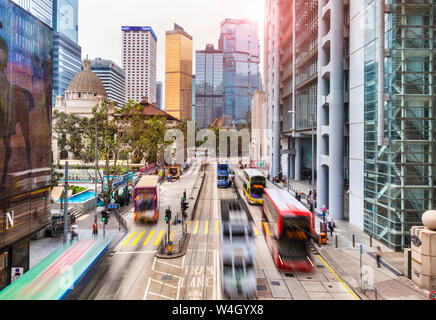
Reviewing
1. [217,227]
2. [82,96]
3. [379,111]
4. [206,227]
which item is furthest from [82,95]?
[379,111]

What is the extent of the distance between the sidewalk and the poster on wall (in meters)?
16.9

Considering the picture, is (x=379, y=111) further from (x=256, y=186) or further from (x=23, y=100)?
(x=23, y=100)

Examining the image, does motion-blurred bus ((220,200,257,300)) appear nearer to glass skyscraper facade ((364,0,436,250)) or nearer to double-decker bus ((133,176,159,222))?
glass skyscraper facade ((364,0,436,250))

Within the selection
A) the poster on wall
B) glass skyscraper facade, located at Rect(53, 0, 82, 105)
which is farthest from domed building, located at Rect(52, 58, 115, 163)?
the poster on wall

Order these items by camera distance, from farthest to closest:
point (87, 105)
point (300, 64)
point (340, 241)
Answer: point (87, 105), point (300, 64), point (340, 241)

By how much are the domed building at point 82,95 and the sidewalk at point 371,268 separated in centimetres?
9864

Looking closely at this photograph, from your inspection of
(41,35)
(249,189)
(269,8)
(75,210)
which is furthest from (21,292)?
(269,8)

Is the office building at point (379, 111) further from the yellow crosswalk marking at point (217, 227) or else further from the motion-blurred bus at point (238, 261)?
the motion-blurred bus at point (238, 261)

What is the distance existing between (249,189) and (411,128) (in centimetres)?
1857

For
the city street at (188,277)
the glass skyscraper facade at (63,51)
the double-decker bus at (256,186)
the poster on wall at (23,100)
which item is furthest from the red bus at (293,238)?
the glass skyscraper facade at (63,51)

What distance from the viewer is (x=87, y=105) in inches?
4227

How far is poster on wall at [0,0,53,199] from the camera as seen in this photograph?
13.1 m
